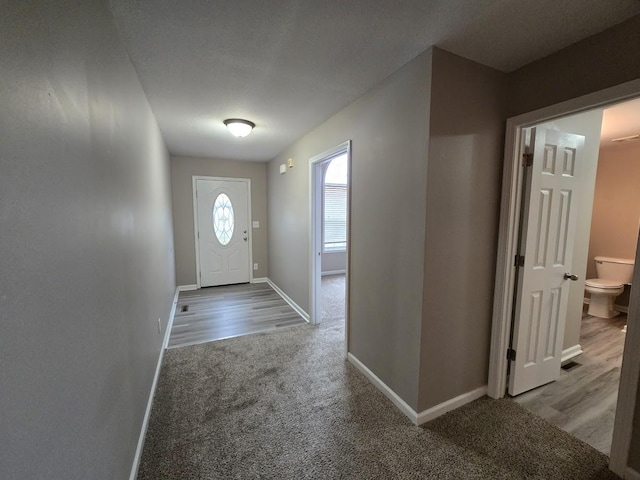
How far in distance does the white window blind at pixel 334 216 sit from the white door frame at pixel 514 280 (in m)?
4.53

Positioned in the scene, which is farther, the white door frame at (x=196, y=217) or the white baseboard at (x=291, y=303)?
the white door frame at (x=196, y=217)

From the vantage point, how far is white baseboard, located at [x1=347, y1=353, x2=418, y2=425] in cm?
186

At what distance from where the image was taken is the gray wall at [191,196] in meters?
4.68

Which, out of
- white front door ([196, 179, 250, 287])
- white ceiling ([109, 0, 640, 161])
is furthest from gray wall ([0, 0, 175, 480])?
white front door ([196, 179, 250, 287])

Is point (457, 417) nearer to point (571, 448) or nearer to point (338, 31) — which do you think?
point (571, 448)

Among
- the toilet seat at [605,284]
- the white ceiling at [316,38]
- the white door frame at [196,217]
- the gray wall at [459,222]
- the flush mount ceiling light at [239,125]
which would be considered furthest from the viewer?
the white door frame at [196,217]

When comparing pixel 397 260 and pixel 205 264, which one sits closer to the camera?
pixel 397 260

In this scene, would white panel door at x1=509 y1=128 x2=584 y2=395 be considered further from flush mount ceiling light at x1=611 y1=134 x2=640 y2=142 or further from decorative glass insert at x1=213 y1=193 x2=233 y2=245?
decorative glass insert at x1=213 y1=193 x2=233 y2=245

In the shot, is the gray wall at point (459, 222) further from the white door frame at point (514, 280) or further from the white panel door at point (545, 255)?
the white panel door at point (545, 255)

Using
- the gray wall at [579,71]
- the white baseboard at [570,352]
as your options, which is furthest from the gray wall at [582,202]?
the gray wall at [579,71]

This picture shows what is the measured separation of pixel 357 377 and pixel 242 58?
2.57 m

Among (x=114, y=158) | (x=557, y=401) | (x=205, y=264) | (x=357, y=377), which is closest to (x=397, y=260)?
(x=357, y=377)

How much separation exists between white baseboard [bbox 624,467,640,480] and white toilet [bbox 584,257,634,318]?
9.35 feet

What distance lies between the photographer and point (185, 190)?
4727 mm
